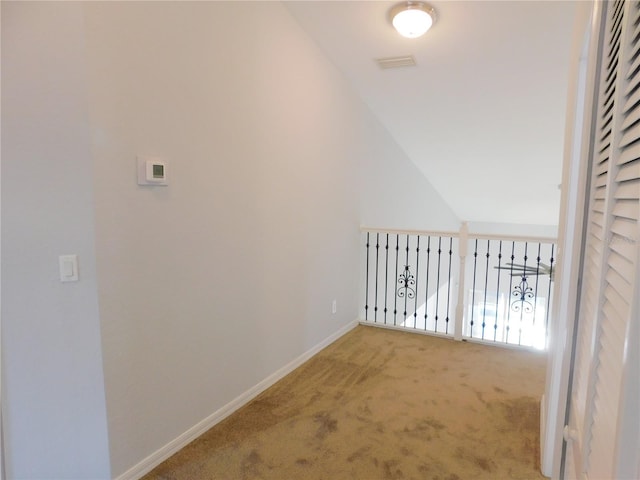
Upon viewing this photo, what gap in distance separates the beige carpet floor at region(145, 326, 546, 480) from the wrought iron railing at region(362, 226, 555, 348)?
73 centimetres

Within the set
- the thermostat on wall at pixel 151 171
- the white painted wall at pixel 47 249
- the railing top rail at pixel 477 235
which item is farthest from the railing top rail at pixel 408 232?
the white painted wall at pixel 47 249

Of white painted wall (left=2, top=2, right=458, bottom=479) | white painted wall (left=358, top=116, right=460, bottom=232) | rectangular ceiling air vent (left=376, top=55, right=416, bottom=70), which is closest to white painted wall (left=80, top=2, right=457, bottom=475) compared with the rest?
white painted wall (left=2, top=2, right=458, bottom=479)

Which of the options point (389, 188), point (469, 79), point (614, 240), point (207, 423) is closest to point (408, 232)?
point (389, 188)

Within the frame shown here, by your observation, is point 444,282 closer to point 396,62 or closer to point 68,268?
point 396,62

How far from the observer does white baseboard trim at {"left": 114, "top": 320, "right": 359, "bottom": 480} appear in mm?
1976

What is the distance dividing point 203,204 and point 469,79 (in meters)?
2.61

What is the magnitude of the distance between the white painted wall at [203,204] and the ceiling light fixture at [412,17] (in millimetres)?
734

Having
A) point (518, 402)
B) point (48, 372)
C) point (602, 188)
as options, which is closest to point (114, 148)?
point (48, 372)

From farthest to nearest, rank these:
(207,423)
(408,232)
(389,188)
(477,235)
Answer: (389,188) < (408,232) < (477,235) < (207,423)

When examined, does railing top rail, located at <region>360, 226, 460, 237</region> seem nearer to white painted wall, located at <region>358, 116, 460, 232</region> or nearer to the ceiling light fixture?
white painted wall, located at <region>358, 116, 460, 232</region>

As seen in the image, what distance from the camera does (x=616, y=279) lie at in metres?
0.69

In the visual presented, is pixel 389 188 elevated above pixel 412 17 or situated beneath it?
situated beneath

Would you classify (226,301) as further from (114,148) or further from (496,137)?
(496,137)

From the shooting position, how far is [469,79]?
11.5ft
